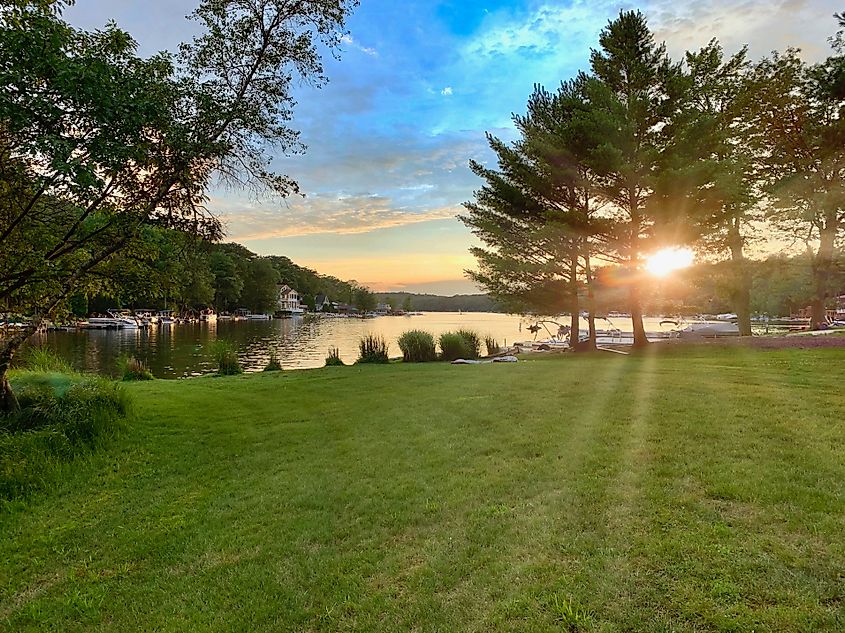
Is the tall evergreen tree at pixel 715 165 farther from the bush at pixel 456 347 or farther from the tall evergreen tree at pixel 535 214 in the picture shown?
the bush at pixel 456 347

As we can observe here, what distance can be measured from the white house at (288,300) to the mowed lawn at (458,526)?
304ft

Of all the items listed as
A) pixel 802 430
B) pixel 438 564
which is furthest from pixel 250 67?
pixel 802 430

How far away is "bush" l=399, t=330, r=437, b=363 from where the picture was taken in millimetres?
16266

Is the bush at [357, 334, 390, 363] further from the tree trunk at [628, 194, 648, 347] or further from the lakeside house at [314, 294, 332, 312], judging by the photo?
the lakeside house at [314, 294, 332, 312]

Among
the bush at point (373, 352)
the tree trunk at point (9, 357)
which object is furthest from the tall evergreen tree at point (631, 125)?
the tree trunk at point (9, 357)

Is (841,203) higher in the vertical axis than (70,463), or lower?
higher

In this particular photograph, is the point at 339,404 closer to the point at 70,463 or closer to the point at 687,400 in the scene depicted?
the point at 70,463

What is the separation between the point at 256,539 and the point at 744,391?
22.3ft

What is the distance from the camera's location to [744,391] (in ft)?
23.0

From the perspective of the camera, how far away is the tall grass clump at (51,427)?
457 cm

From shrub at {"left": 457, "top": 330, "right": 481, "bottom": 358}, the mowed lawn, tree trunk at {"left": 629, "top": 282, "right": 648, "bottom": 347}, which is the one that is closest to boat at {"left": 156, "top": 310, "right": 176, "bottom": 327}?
shrub at {"left": 457, "top": 330, "right": 481, "bottom": 358}

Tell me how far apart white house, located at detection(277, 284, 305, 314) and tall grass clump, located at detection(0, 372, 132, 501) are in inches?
3534

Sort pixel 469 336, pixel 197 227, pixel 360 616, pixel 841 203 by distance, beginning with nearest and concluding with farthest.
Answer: pixel 360 616 → pixel 197 227 → pixel 841 203 → pixel 469 336

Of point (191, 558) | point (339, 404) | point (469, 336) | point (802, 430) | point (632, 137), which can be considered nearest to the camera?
point (191, 558)
